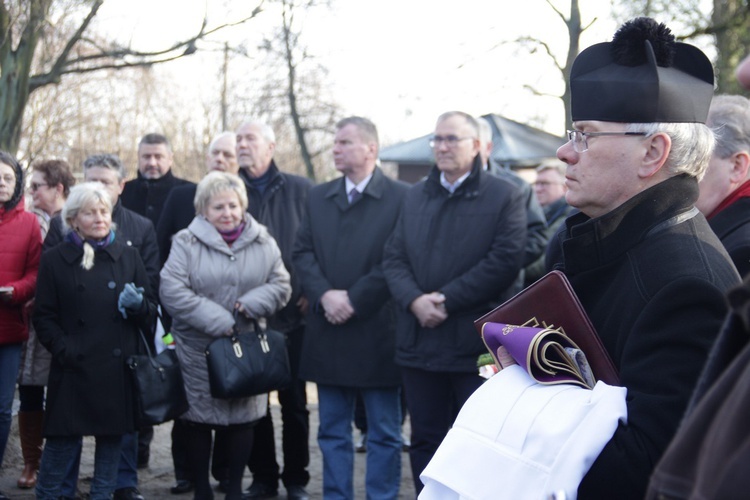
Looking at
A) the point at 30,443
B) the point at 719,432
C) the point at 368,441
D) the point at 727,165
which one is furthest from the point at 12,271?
the point at 719,432

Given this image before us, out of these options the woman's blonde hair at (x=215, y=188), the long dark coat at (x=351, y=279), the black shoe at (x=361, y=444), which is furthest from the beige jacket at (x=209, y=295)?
the black shoe at (x=361, y=444)

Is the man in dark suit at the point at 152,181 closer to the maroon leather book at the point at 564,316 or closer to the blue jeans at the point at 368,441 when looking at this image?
the blue jeans at the point at 368,441

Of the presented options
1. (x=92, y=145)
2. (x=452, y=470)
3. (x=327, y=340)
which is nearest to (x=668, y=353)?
(x=452, y=470)

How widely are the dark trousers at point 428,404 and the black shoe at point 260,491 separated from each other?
1337mm

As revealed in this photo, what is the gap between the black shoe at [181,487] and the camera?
19.3 ft

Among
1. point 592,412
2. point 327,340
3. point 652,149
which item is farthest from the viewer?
point 327,340

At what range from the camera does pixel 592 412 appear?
1.98 metres

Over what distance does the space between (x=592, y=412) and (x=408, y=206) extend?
3.29 meters

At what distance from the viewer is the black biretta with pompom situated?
226 centimetres

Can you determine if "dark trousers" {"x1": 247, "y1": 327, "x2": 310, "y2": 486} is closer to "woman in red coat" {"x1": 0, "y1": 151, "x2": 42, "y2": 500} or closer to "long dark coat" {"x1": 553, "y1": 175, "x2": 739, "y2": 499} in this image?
"woman in red coat" {"x1": 0, "y1": 151, "x2": 42, "y2": 500}

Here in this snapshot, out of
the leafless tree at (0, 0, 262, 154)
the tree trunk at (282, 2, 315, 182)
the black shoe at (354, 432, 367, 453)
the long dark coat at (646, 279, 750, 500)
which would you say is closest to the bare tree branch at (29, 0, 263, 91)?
the leafless tree at (0, 0, 262, 154)

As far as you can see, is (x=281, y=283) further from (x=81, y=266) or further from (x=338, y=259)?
(x=81, y=266)

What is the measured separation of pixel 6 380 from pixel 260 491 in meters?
1.72

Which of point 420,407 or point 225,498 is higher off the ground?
point 420,407
